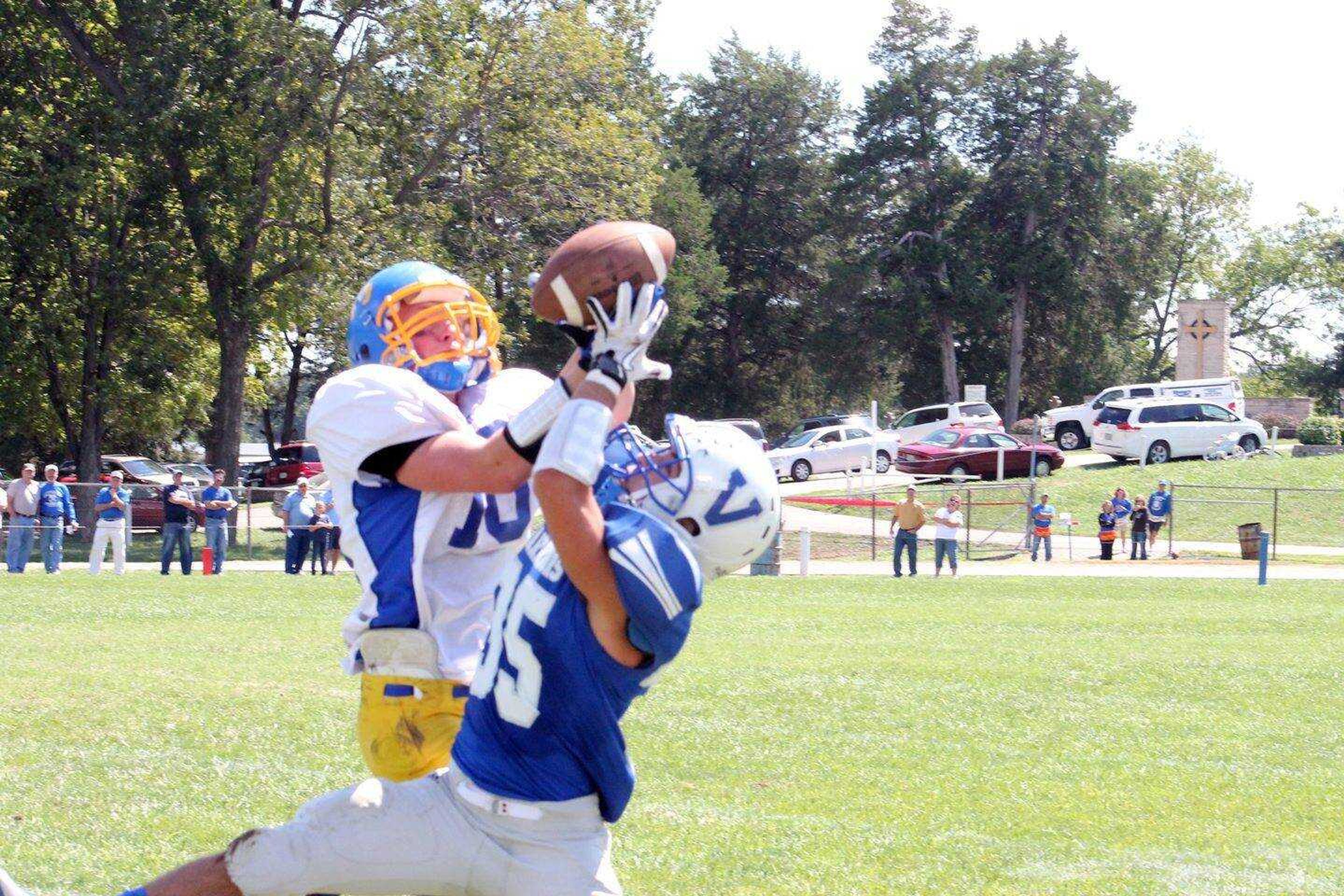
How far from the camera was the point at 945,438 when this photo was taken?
42312 millimetres

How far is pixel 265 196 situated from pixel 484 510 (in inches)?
1078

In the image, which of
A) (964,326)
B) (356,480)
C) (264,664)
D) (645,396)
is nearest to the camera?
(356,480)

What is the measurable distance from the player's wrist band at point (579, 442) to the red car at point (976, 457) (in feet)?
127

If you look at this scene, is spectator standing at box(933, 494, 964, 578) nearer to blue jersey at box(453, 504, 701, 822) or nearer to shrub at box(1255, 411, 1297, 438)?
blue jersey at box(453, 504, 701, 822)

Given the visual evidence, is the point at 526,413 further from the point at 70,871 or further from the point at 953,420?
the point at 953,420

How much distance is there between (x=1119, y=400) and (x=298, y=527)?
31.1 meters

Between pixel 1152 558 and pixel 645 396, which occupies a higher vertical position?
pixel 645 396

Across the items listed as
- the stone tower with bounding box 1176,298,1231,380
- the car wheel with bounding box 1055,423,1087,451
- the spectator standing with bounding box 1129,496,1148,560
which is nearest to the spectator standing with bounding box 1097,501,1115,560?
the spectator standing with bounding box 1129,496,1148,560

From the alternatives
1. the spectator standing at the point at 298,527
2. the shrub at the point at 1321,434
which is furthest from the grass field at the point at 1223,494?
the spectator standing at the point at 298,527

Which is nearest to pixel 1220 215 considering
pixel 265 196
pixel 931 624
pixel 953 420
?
pixel 953 420

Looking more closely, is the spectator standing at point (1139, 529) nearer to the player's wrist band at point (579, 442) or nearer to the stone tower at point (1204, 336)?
the stone tower at point (1204, 336)

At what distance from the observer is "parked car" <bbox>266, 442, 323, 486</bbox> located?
4653 cm

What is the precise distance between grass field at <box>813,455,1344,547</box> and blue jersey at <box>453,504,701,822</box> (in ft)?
106

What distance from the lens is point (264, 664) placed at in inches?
454
